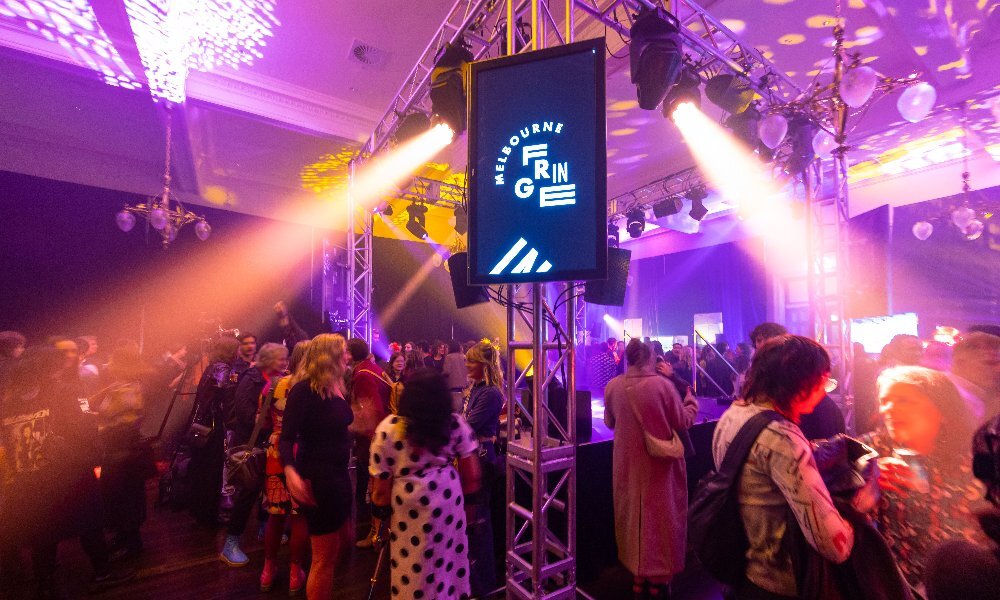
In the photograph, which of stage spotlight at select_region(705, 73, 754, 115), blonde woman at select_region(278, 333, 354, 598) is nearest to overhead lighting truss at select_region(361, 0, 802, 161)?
stage spotlight at select_region(705, 73, 754, 115)

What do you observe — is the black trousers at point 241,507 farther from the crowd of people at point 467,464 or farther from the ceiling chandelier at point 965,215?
the ceiling chandelier at point 965,215

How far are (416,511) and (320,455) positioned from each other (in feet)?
2.22

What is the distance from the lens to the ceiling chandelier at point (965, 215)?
6020 millimetres

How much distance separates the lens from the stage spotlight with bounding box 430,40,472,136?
328cm

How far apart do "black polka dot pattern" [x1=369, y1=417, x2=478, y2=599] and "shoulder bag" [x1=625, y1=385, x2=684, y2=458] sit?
1.25 meters

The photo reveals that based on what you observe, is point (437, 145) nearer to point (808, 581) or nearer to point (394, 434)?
point (394, 434)

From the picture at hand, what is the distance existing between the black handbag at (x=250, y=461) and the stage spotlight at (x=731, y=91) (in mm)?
4408

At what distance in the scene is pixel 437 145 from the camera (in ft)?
20.9

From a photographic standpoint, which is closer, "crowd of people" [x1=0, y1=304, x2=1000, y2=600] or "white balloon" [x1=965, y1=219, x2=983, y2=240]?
→ "crowd of people" [x1=0, y1=304, x2=1000, y2=600]

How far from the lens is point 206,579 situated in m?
3.08

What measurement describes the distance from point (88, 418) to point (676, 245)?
12.3 meters

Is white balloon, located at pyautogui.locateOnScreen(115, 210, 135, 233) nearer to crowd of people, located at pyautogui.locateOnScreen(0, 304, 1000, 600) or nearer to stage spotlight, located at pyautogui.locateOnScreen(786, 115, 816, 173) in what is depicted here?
crowd of people, located at pyautogui.locateOnScreen(0, 304, 1000, 600)

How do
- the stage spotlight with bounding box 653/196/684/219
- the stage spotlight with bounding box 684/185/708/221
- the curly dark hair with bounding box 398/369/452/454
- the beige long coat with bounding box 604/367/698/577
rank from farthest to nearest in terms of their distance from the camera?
the stage spotlight with bounding box 653/196/684/219 → the stage spotlight with bounding box 684/185/708/221 → the beige long coat with bounding box 604/367/698/577 → the curly dark hair with bounding box 398/369/452/454

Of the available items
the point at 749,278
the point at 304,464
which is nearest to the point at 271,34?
the point at 304,464
